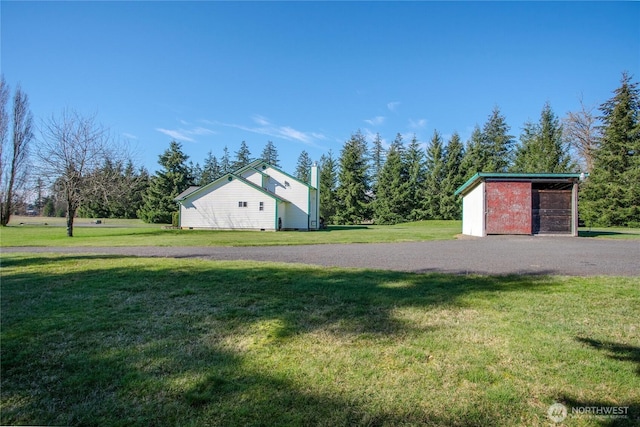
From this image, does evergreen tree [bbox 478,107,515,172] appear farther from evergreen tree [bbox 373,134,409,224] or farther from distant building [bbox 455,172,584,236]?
distant building [bbox 455,172,584,236]

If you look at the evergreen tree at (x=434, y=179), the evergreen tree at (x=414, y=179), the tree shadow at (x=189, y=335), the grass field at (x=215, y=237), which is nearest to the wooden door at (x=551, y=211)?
the grass field at (x=215, y=237)

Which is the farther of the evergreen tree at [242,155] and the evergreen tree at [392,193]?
the evergreen tree at [242,155]

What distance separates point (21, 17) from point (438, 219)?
41685mm

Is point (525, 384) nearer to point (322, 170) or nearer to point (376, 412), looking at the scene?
point (376, 412)

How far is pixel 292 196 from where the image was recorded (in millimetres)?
30078

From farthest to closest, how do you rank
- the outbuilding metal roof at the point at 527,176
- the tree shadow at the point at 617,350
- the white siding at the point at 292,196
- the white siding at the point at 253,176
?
the white siding at the point at 292,196 < the white siding at the point at 253,176 < the outbuilding metal roof at the point at 527,176 < the tree shadow at the point at 617,350

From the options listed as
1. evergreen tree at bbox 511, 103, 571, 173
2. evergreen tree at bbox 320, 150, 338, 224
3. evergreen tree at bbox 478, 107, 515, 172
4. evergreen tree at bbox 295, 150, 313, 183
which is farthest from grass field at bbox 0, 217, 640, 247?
evergreen tree at bbox 295, 150, 313, 183

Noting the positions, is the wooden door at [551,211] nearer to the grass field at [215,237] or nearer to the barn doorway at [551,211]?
the barn doorway at [551,211]

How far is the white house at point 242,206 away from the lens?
2712cm

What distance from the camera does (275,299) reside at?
184 inches

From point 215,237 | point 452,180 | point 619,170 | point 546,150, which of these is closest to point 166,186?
point 215,237

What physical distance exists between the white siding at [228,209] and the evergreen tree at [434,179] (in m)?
23.5

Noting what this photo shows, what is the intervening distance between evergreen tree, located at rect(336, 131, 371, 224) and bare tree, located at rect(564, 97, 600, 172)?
76.8 ft

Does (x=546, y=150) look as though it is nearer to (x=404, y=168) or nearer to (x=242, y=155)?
(x=404, y=168)
